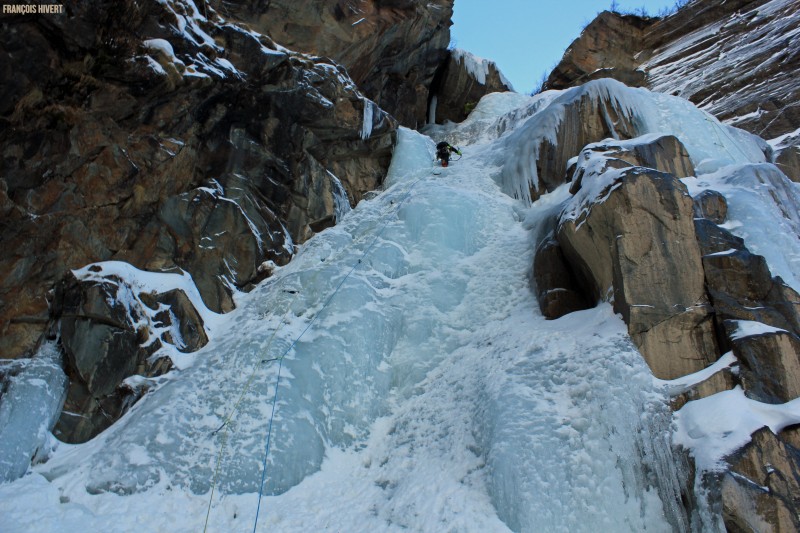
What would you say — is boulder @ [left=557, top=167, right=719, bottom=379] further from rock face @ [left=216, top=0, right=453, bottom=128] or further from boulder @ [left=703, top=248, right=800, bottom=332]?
rock face @ [left=216, top=0, right=453, bottom=128]

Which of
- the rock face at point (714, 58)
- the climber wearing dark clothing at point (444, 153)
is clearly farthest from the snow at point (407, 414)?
the rock face at point (714, 58)

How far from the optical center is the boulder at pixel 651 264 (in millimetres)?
6410

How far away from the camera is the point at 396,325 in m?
8.95

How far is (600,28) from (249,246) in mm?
16751

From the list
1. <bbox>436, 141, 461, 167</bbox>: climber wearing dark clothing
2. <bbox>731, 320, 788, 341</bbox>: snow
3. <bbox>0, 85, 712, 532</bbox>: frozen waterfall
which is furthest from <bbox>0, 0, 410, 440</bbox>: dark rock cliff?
<bbox>731, 320, 788, 341</bbox>: snow

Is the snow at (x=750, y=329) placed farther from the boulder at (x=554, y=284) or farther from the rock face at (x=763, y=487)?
the boulder at (x=554, y=284)

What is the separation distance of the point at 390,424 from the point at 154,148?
6.47 meters

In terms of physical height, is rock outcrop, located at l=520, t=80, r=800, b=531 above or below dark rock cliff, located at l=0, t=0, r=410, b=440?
below

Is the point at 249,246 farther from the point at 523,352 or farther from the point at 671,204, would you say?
the point at 671,204

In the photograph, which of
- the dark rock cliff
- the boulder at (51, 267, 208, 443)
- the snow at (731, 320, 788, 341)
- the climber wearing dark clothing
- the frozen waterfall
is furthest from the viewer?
the climber wearing dark clothing

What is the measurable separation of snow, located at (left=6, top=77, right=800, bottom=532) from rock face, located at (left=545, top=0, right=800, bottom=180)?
4532mm

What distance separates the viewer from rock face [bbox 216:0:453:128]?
514 inches

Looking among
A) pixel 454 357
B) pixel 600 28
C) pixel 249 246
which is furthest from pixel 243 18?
pixel 600 28

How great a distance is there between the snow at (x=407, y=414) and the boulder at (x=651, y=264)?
24 cm
